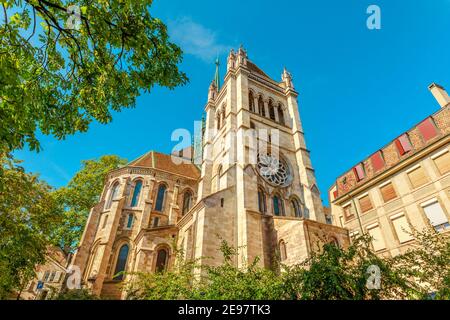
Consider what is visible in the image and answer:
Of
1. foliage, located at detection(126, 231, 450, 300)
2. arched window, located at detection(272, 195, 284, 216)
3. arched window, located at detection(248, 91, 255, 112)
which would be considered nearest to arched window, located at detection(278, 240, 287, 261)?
arched window, located at detection(272, 195, 284, 216)

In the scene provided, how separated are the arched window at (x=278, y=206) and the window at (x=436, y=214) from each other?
9001 mm

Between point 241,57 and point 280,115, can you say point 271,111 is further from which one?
point 241,57

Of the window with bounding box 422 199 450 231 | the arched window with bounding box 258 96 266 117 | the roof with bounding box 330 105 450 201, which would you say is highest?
the arched window with bounding box 258 96 266 117

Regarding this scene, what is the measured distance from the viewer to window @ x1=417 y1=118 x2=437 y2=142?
13805mm

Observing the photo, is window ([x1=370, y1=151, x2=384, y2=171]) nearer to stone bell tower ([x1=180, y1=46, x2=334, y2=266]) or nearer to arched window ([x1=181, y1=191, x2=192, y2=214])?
stone bell tower ([x1=180, y1=46, x2=334, y2=266])

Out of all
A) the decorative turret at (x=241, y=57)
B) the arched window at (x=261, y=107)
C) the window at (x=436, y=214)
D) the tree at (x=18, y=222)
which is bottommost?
the tree at (x=18, y=222)

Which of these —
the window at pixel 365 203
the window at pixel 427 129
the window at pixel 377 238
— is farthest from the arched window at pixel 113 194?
the window at pixel 427 129

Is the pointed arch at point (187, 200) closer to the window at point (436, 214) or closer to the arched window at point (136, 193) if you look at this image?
the arched window at point (136, 193)

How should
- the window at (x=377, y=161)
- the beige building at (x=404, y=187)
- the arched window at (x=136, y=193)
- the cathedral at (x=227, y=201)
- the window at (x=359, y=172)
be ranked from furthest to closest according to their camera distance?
the arched window at (x=136, y=193) → the window at (x=359, y=172) → the window at (x=377, y=161) → the cathedral at (x=227, y=201) → the beige building at (x=404, y=187)

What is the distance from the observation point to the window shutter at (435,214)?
481 inches

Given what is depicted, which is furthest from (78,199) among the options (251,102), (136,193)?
(251,102)

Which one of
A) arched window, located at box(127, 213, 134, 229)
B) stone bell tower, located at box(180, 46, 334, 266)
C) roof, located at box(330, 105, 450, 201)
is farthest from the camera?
arched window, located at box(127, 213, 134, 229)

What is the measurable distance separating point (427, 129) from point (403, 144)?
1492 mm

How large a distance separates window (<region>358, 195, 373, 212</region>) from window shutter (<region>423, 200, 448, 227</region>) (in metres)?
3.52
